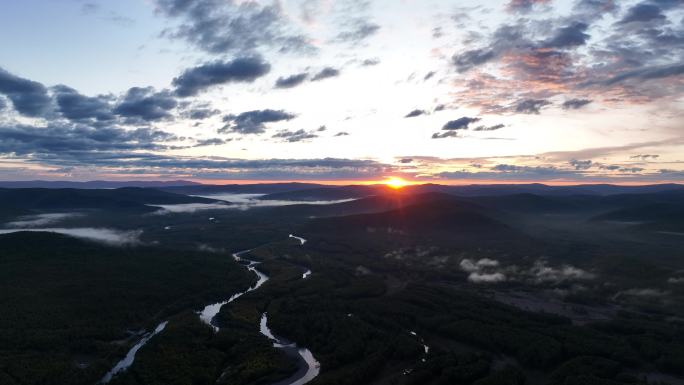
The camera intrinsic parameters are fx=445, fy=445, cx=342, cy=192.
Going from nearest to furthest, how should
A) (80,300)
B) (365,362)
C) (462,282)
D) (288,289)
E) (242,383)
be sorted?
(242,383)
(365,362)
(80,300)
(288,289)
(462,282)

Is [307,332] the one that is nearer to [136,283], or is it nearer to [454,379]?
[454,379]

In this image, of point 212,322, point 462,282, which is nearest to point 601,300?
point 462,282

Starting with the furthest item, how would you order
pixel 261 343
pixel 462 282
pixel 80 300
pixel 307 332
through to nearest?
pixel 462 282 → pixel 80 300 → pixel 307 332 → pixel 261 343

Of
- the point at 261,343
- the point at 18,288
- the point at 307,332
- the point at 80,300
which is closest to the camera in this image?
the point at 261,343

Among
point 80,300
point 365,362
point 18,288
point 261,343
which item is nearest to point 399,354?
point 365,362

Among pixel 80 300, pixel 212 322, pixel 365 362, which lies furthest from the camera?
pixel 80 300

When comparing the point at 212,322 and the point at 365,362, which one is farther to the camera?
the point at 212,322

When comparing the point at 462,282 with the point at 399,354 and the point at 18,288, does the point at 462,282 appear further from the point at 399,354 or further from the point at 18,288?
the point at 18,288

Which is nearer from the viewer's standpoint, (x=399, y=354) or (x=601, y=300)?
(x=399, y=354)
